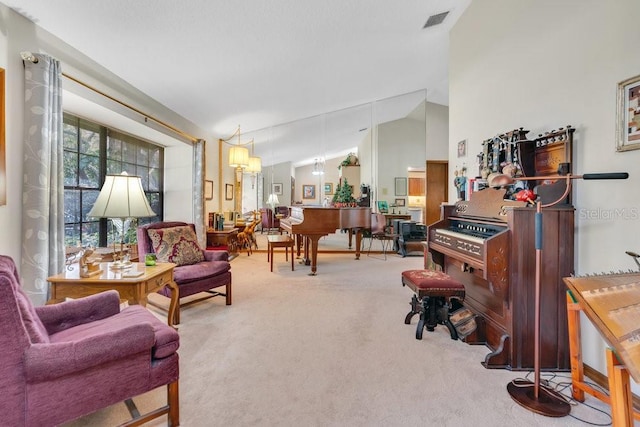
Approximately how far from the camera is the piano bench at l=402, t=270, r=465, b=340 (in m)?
2.55

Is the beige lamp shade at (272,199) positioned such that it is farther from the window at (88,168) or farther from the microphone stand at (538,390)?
the microphone stand at (538,390)

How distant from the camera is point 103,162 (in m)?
3.66

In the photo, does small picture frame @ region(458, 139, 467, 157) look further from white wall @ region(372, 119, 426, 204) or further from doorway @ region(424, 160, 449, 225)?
white wall @ region(372, 119, 426, 204)

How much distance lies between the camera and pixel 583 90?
216 cm

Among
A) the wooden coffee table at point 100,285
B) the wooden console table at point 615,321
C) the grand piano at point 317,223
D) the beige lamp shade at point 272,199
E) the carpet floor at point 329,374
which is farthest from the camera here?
the beige lamp shade at point 272,199

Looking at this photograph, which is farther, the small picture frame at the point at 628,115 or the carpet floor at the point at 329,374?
the small picture frame at the point at 628,115

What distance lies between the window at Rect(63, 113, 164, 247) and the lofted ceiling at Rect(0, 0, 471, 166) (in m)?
0.74

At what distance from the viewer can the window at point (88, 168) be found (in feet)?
10.5

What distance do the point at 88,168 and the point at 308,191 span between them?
4273mm

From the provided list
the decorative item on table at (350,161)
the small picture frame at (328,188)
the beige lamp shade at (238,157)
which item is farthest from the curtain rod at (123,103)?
the decorative item on table at (350,161)

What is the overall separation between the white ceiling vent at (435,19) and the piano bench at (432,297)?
10.5 feet

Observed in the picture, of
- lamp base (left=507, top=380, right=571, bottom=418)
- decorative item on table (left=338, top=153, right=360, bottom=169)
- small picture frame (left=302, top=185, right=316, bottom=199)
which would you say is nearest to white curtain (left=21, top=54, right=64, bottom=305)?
lamp base (left=507, top=380, right=571, bottom=418)

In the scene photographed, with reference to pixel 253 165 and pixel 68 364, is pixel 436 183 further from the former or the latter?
pixel 68 364

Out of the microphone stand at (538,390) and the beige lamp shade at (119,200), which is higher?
the beige lamp shade at (119,200)
